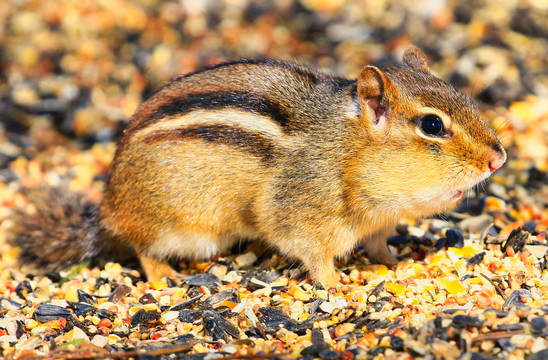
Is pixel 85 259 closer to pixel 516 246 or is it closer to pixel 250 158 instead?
pixel 250 158

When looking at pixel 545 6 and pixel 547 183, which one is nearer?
pixel 547 183

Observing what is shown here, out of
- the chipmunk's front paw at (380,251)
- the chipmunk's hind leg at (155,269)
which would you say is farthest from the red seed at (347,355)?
the chipmunk's hind leg at (155,269)

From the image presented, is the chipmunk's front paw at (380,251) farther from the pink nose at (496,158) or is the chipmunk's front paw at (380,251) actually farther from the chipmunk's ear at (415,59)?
the chipmunk's ear at (415,59)

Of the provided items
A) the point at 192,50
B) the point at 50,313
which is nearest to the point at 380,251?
Result: the point at 50,313

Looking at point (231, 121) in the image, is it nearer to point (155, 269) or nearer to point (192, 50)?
point (155, 269)

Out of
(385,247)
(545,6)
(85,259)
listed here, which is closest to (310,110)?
(385,247)
